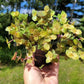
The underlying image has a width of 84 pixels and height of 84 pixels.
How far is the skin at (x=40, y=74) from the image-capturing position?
875 millimetres

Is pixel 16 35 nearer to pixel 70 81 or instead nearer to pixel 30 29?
pixel 30 29

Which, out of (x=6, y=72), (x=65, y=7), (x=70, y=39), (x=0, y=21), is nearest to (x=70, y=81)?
(x=6, y=72)

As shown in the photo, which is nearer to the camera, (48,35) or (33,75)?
(48,35)

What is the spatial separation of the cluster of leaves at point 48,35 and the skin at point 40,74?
0.13 m

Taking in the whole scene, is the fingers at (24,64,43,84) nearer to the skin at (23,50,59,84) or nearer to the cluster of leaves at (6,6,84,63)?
the skin at (23,50,59,84)

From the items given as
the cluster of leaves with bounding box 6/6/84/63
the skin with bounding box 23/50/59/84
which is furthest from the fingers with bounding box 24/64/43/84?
the cluster of leaves with bounding box 6/6/84/63

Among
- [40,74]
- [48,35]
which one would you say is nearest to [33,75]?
[40,74]

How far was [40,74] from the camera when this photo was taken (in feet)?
3.00

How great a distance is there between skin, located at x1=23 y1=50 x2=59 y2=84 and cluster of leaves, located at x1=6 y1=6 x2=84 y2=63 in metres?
0.13

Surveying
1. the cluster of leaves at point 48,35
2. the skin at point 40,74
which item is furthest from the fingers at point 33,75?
the cluster of leaves at point 48,35

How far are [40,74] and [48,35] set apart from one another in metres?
0.33

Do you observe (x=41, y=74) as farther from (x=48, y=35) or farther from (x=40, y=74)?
(x=48, y=35)

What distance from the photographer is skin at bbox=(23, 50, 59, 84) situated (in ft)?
2.87

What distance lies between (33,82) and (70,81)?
215 cm
